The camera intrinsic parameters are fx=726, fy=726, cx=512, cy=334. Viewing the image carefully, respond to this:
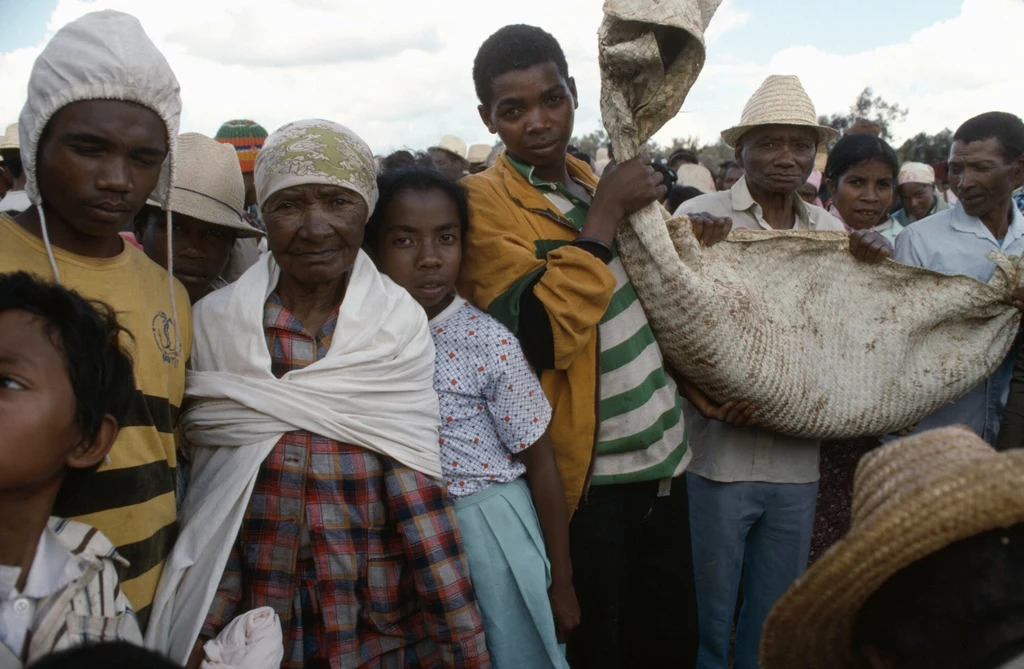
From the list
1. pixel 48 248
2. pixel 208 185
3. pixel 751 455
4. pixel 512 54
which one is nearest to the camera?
pixel 48 248

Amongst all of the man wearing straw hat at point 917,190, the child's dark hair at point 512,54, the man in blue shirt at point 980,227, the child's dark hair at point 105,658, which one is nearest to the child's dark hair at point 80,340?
the child's dark hair at point 105,658

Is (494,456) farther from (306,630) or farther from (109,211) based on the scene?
(109,211)

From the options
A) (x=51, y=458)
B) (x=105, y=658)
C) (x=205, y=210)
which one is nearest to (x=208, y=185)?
(x=205, y=210)

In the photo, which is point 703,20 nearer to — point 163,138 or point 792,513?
point 163,138

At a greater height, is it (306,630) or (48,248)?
(48,248)

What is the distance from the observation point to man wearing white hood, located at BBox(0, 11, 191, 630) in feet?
4.99

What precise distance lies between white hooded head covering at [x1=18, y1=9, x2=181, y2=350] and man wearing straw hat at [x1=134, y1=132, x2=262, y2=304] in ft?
2.16

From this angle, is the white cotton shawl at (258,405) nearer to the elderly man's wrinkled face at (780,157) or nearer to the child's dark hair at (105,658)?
the child's dark hair at (105,658)

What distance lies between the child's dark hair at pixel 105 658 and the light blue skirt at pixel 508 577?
96 centimetres

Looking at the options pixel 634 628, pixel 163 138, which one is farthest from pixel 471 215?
pixel 634 628

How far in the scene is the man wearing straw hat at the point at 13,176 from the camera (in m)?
3.07

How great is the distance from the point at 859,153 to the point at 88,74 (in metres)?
3.27

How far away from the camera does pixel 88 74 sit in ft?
4.99

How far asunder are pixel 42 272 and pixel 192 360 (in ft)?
1.33
